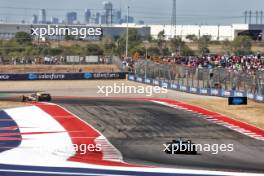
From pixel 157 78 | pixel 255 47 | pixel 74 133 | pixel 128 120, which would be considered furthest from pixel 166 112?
pixel 255 47

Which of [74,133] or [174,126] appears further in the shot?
[174,126]

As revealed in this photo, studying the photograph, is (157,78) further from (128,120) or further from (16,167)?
(16,167)

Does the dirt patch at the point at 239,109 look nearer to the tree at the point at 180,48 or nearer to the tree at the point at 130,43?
the tree at the point at 180,48

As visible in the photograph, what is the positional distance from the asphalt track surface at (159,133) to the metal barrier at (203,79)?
548 cm

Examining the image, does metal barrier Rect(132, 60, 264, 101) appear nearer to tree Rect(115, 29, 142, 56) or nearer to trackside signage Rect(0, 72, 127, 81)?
trackside signage Rect(0, 72, 127, 81)

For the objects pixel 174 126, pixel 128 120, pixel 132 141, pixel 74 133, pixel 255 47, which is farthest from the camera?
pixel 255 47

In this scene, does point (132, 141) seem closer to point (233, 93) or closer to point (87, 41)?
point (233, 93)

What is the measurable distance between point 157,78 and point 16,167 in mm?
39134

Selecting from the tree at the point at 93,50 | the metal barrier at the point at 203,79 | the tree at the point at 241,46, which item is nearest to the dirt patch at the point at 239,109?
the metal barrier at the point at 203,79

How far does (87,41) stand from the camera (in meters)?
136

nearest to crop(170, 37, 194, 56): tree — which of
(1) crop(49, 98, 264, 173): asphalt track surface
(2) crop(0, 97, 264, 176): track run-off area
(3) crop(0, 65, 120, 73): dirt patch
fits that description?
(3) crop(0, 65, 120, 73): dirt patch

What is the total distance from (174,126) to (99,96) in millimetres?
21230

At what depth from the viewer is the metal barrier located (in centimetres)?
4719

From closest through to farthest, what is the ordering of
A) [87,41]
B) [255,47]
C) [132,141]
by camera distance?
[132,141] → [255,47] → [87,41]
